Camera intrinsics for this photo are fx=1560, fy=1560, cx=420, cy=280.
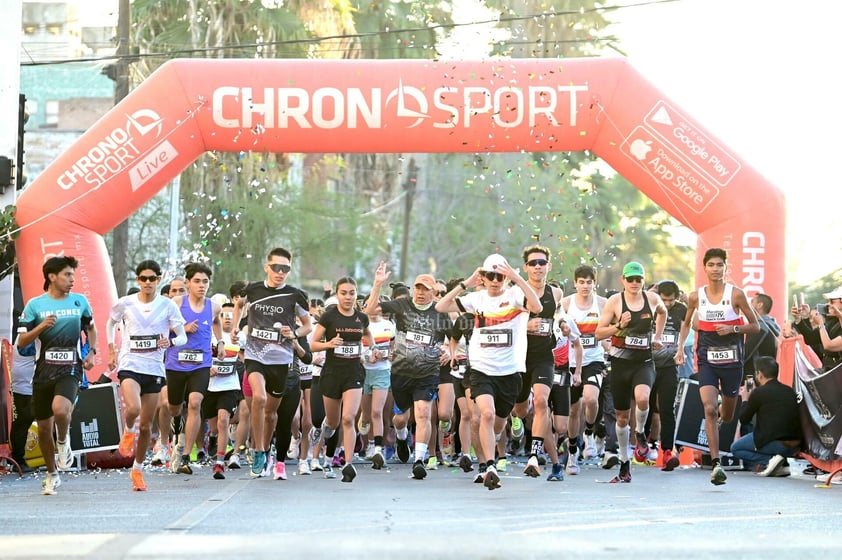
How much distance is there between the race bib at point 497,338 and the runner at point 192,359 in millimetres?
3025

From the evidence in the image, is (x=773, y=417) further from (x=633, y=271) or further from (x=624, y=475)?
(x=633, y=271)

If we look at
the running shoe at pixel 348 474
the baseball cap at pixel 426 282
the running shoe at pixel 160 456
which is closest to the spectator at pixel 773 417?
the baseball cap at pixel 426 282

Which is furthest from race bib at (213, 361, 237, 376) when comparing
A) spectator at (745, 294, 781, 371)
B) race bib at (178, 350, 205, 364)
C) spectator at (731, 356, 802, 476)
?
spectator at (745, 294, 781, 371)

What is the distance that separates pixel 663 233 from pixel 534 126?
36.3 m

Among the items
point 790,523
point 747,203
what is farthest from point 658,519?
point 747,203

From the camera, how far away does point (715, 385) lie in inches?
540

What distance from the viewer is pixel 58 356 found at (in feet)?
40.7

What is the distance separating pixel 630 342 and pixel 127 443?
15.6 feet

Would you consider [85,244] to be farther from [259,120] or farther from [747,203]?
[747,203]

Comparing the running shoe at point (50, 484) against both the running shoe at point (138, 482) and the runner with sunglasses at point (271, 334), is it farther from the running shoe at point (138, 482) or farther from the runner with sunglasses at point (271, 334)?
the runner with sunglasses at point (271, 334)

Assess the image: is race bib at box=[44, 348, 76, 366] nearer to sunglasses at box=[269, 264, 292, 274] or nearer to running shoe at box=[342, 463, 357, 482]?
sunglasses at box=[269, 264, 292, 274]

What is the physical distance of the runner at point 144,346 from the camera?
12.9m

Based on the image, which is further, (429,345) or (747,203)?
(747,203)

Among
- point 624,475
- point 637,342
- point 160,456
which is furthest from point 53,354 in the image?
point 637,342
